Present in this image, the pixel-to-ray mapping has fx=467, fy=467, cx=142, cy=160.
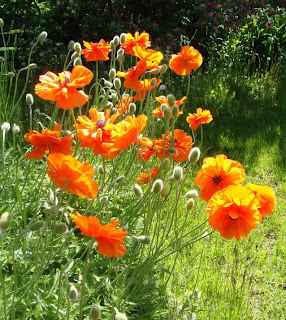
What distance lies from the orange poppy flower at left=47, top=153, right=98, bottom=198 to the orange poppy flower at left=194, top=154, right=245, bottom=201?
47 cm

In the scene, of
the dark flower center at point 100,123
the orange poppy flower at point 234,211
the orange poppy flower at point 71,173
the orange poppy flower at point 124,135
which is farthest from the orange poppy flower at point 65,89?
the orange poppy flower at point 234,211

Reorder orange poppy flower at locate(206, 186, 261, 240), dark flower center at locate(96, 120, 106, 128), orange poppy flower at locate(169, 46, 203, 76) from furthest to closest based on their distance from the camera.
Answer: orange poppy flower at locate(169, 46, 203, 76) < dark flower center at locate(96, 120, 106, 128) < orange poppy flower at locate(206, 186, 261, 240)

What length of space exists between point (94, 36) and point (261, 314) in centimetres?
418

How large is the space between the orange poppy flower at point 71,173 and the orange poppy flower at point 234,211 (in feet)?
1.29

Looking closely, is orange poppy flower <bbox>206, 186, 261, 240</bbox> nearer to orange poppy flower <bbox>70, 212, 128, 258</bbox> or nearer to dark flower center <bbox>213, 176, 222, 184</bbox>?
dark flower center <bbox>213, 176, 222, 184</bbox>

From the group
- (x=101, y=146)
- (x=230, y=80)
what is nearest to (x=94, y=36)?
(x=230, y=80)

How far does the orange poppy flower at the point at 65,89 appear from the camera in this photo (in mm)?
1678

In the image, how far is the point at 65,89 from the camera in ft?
5.54

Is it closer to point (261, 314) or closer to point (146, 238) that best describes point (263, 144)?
point (261, 314)

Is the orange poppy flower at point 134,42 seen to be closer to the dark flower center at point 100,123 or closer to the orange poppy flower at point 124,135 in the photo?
the dark flower center at point 100,123

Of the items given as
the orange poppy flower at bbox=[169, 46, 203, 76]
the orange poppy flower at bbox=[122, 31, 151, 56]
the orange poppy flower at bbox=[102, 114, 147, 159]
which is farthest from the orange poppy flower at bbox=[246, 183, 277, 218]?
the orange poppy flower at bbox=[122, 31, 151, 56]

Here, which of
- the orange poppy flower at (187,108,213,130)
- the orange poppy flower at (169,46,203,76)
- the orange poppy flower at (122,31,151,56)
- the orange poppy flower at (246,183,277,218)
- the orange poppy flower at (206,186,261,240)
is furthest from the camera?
the orange poppy flower at (122,31,151,56)

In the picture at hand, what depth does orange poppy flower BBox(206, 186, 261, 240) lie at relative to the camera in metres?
1.42

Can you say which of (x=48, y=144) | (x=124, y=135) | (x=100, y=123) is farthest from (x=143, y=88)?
(x=124, y=135)
